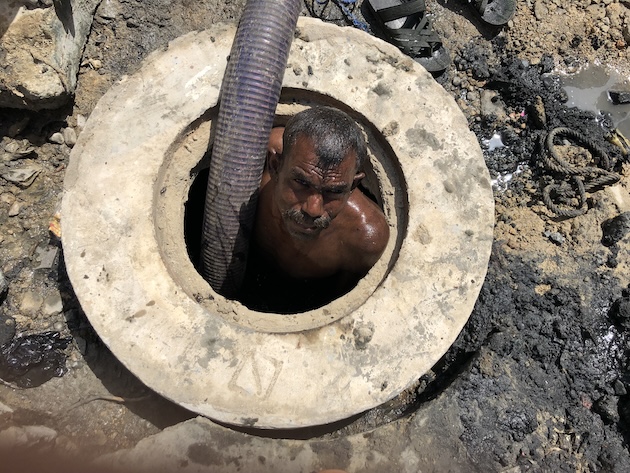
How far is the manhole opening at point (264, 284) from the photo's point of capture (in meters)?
3.73

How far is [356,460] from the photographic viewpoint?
2.85 meters

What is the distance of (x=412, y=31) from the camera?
4121mm

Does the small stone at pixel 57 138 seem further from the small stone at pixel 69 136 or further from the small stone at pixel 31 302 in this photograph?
the small stone at pixel 31 302

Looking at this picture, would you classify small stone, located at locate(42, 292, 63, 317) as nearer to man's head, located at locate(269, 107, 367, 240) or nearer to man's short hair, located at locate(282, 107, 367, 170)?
man's head, located at locate(269, 107, 367, 240)

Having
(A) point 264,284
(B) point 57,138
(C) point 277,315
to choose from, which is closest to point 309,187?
(C) point 277,315

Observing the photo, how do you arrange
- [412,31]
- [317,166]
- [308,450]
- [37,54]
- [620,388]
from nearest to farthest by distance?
[317,166] → [308,450] → [37,54] → [620,388] → [412,31]

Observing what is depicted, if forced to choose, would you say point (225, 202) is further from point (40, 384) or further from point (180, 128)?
point (40, 384)

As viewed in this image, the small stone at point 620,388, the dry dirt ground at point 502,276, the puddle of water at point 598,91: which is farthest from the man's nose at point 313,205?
the puddle of water at point 598,91

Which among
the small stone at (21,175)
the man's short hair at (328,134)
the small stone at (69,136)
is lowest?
the small stone at (21,175)

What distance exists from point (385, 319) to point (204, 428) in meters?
1.10

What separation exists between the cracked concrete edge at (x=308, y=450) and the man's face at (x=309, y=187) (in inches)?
45.4

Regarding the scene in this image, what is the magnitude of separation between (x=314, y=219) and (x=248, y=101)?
29.4 inches

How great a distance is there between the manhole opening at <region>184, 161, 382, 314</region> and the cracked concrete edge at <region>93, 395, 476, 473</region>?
987mm

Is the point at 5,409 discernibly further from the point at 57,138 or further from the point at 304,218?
the point at 304,218
